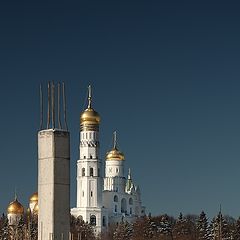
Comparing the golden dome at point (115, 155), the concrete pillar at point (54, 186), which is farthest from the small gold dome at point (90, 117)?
the concrete pillar at point (54, 186)

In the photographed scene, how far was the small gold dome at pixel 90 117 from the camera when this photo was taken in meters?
86.1

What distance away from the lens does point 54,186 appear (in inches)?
621

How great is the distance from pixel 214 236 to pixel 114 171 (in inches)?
1386

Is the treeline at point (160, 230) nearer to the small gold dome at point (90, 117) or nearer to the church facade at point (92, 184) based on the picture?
the church facade at point (92, 184)

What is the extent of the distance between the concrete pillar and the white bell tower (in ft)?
229

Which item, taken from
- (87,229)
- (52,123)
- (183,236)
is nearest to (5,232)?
(87,229)

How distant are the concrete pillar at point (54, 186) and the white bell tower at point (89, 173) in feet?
229

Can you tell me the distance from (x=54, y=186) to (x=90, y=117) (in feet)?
231

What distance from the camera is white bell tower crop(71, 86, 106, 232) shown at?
284 feet

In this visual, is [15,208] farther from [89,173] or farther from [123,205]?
[123,205]

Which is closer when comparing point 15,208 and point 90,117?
point 15,208

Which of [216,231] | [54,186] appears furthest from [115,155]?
[54,186]

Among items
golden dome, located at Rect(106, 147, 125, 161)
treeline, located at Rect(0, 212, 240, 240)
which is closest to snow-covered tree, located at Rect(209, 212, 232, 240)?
treeline, located at Rect(0, 212, 240, 240)

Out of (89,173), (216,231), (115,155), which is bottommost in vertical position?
(216,231)
